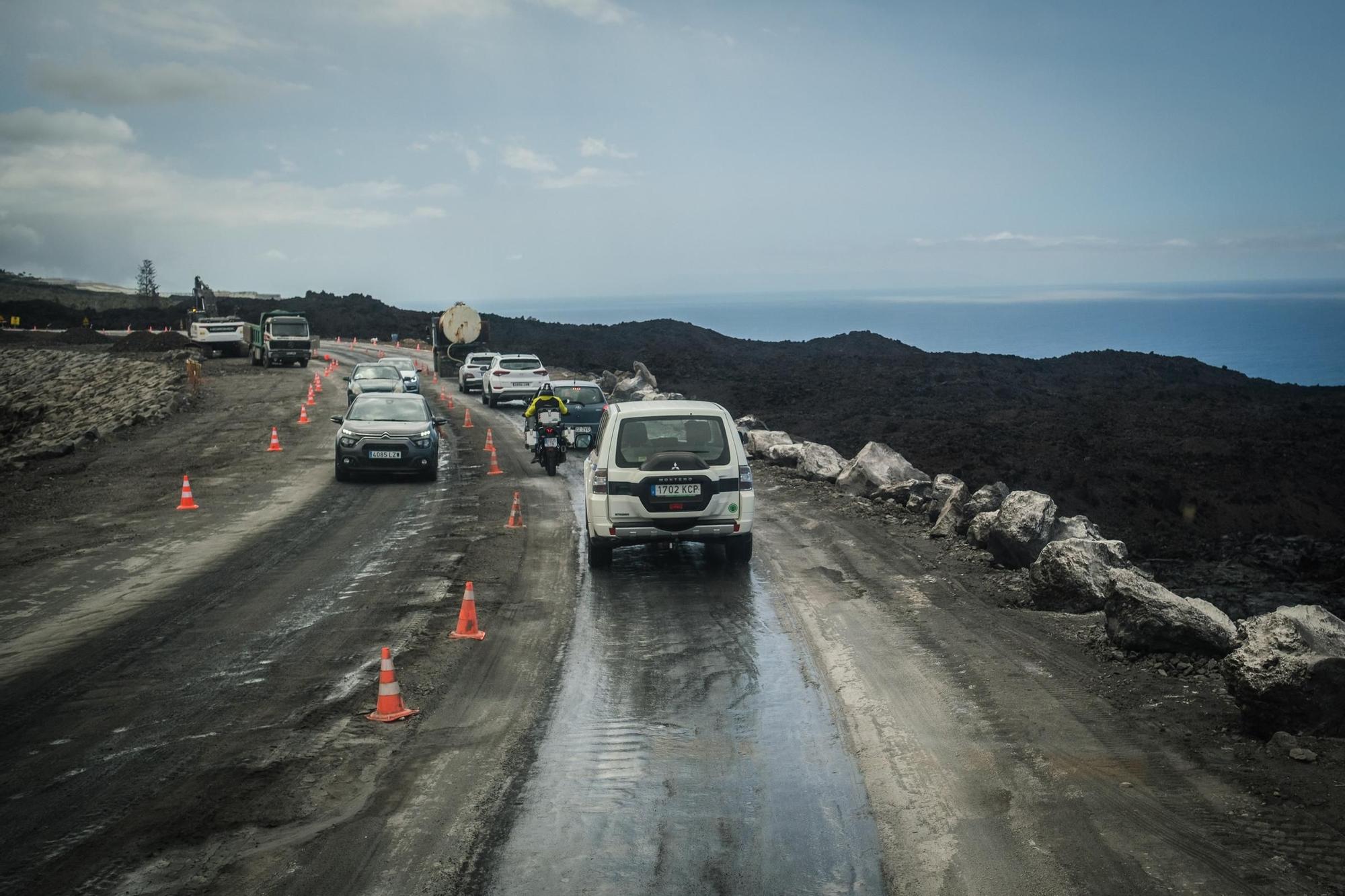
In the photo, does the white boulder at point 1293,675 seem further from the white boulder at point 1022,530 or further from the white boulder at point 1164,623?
the white boulder at point 1022,530

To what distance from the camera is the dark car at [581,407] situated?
23656 mm

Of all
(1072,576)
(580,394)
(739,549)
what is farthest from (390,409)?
(1072,576)

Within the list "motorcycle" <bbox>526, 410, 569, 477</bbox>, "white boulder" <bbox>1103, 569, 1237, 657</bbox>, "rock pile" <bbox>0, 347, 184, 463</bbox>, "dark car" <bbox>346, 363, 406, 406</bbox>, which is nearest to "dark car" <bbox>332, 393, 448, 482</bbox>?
"motorcycle" <bbox>526, 410, 569, 477</bbox>

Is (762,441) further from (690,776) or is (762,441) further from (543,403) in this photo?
(690,776)

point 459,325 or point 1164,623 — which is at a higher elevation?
point 459,325

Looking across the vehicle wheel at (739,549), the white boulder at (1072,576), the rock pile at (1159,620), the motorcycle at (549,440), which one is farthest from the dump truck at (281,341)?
the white boulder at (1072,576)

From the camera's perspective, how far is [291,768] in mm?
6973

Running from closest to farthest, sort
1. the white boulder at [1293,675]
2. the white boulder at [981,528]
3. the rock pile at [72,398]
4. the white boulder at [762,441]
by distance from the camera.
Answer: the white boulder at [1293,675] < the white boulder at [981,528] < the white boulder at [762,441] < the rock pile at [72,398]

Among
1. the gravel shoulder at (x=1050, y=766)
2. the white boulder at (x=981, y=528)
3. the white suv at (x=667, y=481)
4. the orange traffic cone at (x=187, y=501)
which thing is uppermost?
the white suv at (x=667, y=481)

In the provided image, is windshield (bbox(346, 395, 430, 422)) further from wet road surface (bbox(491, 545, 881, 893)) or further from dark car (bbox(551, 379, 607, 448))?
wet road surface (bbox(491, 545, 881, 893))

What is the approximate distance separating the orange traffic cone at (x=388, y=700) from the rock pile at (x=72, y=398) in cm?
2135

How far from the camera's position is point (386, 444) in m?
20.8

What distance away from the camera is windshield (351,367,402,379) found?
34250 millimetres

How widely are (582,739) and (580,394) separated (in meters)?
19.0
